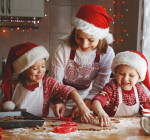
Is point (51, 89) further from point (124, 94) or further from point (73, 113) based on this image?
point (124, 94)

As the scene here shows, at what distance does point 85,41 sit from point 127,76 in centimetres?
35

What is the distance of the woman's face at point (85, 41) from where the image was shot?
5.12 feet

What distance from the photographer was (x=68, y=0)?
3.40 metres

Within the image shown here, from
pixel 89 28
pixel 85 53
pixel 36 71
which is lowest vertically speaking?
pixel 36 71

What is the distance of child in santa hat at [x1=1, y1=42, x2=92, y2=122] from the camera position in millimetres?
1576

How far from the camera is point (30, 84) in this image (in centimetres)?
163

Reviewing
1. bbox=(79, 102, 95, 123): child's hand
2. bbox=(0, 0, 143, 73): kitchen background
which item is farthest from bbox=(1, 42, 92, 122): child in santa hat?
bbox=(0, 0, 143, 73): kitchen background

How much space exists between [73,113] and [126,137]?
41 centimetres

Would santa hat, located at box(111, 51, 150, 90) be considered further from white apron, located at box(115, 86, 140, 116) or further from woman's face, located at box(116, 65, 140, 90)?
white apron, located at box(115, 86, 140, 116)

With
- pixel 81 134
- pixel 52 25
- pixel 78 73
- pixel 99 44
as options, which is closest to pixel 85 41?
pixel 99 44

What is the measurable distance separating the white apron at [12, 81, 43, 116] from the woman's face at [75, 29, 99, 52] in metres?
0.40

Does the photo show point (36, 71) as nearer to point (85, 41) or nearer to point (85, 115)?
point (85, 41)

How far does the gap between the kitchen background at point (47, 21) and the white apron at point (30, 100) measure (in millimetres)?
1469

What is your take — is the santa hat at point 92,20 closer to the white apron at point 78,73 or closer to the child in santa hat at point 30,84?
the white apron at point 78,73
